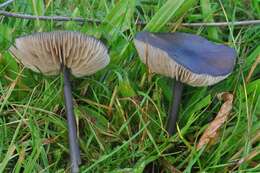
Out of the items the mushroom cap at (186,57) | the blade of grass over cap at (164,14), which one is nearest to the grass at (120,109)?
the blade of grass over cap at (164,14)

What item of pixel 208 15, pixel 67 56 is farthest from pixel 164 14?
pixel 67 56

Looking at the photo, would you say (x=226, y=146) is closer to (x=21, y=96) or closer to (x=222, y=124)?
(x=222, y=124)

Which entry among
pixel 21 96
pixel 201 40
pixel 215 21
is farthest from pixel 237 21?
pixel 21 96

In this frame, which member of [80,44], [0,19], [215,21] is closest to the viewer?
[80,44]

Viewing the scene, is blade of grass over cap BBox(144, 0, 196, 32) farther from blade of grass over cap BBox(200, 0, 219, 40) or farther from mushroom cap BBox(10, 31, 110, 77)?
mushroom cap BBox(10, 31, 110, 77)

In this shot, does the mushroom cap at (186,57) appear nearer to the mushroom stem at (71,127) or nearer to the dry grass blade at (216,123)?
the dry grass blade at (216,123)

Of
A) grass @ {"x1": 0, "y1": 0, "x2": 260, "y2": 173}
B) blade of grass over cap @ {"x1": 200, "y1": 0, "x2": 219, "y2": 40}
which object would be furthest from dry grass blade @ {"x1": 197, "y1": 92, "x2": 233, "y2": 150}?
blade of grass over cap @ {"x1": 200, "y1": 0, "x2": 219, "y2": 40}

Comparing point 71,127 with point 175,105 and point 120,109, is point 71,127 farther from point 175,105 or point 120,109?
point 175,105
